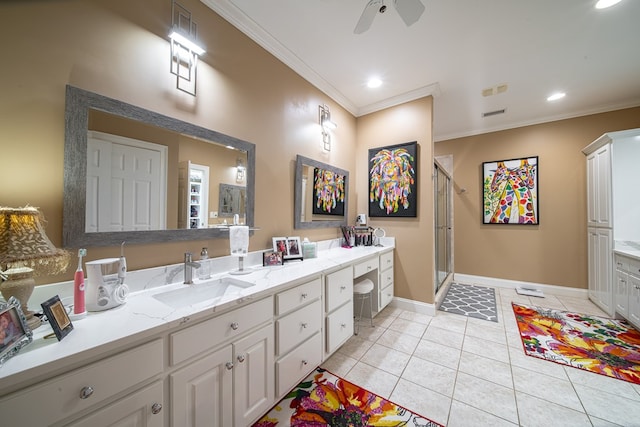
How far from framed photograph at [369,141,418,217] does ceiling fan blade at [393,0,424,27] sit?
5.24ft

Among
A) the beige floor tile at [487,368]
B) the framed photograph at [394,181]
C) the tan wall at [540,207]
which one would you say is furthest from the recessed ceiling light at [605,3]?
the beige floor tile at [487,368]

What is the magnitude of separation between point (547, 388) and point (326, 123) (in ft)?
9.89

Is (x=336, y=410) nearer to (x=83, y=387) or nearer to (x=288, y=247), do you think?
(x=288, y=247)

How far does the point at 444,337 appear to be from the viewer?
2.34 meters

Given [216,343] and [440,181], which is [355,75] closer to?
[440,181]

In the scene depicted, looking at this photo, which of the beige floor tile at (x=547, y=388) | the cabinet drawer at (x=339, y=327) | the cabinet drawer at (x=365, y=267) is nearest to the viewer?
the beige floor tile at (x=547, y=388)

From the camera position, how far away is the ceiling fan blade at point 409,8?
1.36 meters

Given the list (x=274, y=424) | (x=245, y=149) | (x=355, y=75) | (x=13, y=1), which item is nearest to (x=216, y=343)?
(x=274, y=424)

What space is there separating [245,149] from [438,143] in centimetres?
404

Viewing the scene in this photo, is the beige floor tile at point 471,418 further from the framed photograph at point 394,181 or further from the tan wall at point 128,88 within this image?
the framed photograph at point 394,181

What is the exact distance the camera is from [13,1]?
970 millimetres

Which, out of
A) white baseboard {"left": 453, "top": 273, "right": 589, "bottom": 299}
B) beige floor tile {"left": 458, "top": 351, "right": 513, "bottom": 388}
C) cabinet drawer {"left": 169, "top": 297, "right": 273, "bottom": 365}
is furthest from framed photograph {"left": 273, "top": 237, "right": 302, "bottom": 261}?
white baseboard {"left": 453, "top": 273, "right": 589, "bottom": 299}

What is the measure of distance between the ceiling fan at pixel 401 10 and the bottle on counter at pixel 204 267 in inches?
74.8

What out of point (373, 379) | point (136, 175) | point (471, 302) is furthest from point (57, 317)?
point (471, 302)
